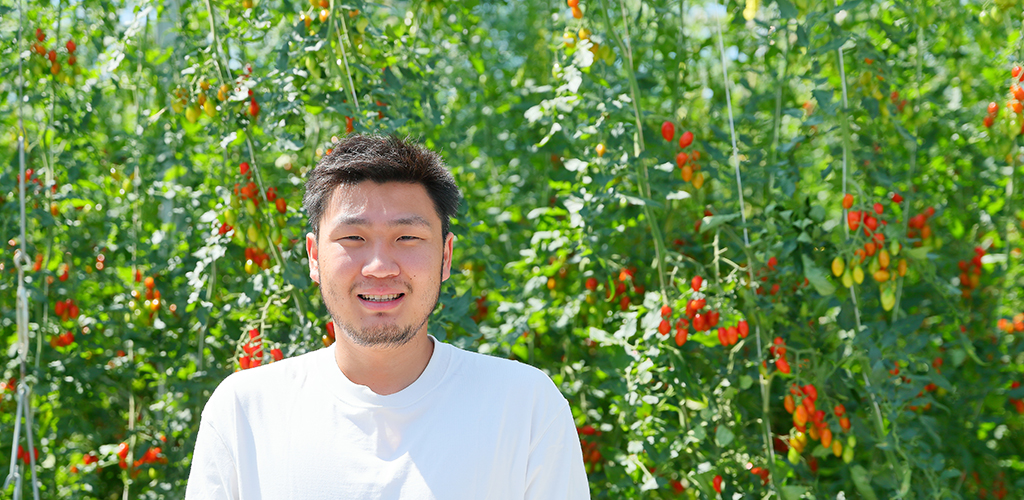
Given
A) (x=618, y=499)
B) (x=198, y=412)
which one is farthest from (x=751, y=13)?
(x=198, y=412)

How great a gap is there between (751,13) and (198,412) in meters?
1.75

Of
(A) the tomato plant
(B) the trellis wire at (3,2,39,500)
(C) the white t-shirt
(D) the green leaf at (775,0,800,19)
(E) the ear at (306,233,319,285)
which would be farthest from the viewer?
(B) the trellis wire at (3,2,39,500)

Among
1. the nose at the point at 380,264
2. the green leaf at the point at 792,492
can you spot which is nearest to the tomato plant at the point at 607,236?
the green leaf at the point at 792,492

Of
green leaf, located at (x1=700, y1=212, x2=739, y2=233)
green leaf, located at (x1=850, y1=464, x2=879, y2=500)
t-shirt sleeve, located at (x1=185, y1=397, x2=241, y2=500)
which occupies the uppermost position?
green leaf, located at (x1=700, y1=212, x2=739, y2=233)

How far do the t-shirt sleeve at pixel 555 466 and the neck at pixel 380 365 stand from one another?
209 millimetres

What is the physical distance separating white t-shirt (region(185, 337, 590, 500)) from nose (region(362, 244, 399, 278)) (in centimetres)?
16

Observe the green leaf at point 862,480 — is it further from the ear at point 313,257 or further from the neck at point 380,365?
the ear at point 313,257

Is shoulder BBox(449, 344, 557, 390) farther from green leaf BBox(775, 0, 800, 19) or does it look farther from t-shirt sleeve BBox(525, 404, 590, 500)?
green leaf BBox(775, 0, 800, 19)

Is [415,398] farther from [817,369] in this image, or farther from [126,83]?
[126,83]

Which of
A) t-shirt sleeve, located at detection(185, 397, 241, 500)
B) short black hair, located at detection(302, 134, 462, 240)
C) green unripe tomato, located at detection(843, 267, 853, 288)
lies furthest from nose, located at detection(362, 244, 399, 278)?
green unripe tomato, located at detection(843, 267, 853, 288)

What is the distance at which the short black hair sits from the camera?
3.70 ft

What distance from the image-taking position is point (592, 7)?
7.34ft

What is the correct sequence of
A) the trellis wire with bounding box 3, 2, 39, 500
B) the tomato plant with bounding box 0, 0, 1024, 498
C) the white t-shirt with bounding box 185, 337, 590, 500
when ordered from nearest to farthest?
Answer: the white t-shirt with bounding box 185, 337, 590, 500
the tomato plant with bounding box 0, 0, 1024, 498
the trellis wire with bounding box 3, 2, 39, 500

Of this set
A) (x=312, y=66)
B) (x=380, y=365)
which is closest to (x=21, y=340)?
(x=312, y=66)
